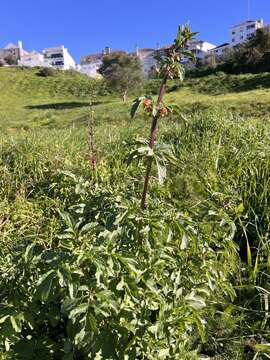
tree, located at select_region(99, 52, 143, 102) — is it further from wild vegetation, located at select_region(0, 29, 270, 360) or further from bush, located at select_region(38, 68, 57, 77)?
wild vegetation, located at select_region(0, 29, 270, 360)

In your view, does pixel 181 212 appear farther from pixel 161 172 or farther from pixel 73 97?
pixel 73 97

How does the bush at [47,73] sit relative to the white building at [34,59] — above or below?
below

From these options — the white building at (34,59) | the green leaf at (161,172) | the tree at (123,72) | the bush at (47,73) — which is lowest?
the green leaf at (161,172)

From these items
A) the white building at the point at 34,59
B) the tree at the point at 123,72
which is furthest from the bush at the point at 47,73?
the white building at the point at 34,59

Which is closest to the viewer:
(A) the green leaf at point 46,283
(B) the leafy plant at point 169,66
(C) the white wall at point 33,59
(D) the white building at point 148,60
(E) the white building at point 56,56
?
(A) the green leaf at point 46,283

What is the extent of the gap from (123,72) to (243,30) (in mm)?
58956

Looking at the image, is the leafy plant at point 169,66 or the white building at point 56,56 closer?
the leafy plant at point 169,66

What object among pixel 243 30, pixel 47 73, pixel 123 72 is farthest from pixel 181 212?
pixel 243 30

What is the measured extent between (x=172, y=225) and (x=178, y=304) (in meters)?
0.37

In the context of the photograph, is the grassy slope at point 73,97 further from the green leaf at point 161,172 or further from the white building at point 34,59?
the white building at point 34,59

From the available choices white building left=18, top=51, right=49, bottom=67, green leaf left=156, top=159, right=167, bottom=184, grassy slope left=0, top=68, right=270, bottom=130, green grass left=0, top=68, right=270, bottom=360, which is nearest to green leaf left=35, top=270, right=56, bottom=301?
green grass left=0, top=68, right=270, bottom=360

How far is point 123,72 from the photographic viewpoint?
29172 millimetres

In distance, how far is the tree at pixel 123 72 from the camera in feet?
96.0

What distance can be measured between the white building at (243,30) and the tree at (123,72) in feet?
167
